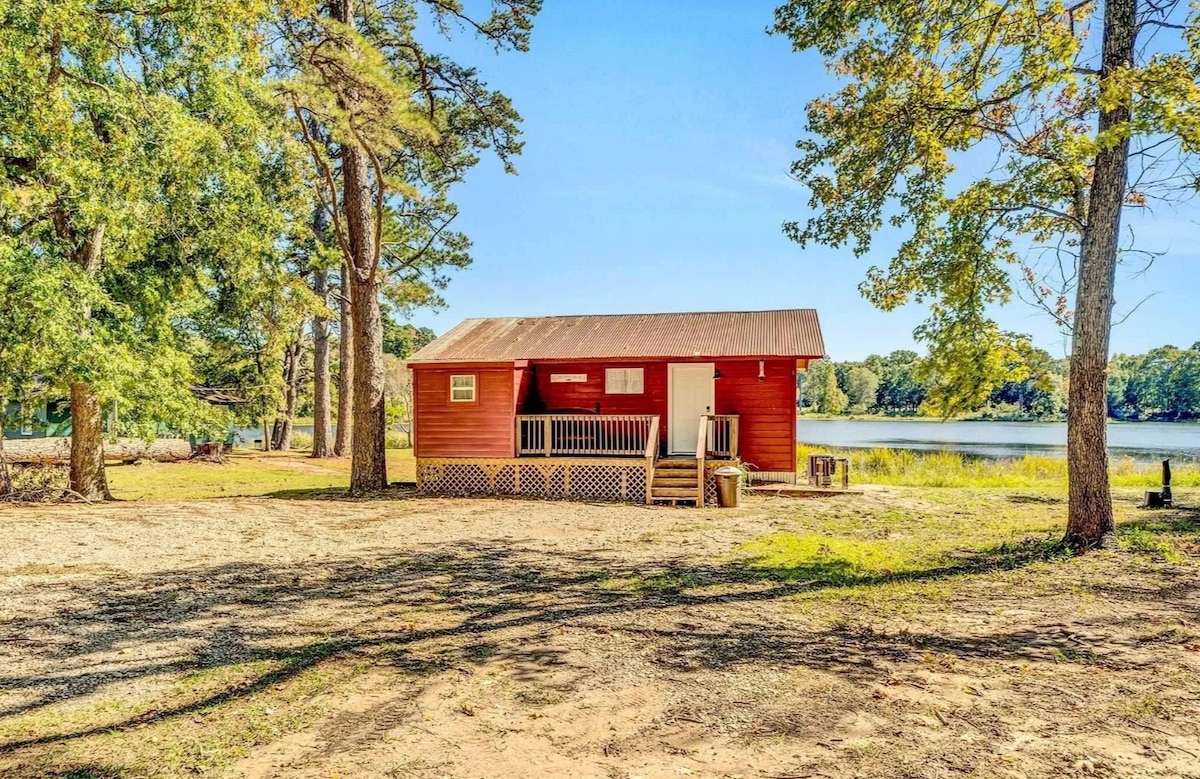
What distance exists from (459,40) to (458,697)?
1390 centimetres

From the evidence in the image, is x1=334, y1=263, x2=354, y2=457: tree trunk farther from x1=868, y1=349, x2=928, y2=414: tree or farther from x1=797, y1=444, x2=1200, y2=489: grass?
x1=868, y1=349, x2=928, y2=414: tree

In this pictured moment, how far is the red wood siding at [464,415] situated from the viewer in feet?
46.4

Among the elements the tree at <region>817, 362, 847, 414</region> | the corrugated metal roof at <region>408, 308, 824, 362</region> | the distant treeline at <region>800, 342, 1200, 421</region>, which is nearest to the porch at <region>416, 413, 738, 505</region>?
the corrugated metal roof at <region>408, 308, 824, 362</region>

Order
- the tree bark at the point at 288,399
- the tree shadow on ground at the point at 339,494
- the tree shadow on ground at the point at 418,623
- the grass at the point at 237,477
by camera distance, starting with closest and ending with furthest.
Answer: the tree shadow on ground at the point at 418,623, the tree shadow on ground at the point at 339,494, the grass at the point at 237,477, the tree bark at the point at 288,399

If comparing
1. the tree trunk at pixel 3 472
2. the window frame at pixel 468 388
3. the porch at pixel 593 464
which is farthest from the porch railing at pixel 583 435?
the tree trunk at pixel 3 472

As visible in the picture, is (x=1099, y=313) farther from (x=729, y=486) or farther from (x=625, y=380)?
(x=625, y=380)

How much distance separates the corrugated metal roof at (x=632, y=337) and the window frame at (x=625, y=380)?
563mm

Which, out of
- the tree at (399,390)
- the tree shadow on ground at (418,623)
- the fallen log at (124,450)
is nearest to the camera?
the tree shadow on ground at (418,623)

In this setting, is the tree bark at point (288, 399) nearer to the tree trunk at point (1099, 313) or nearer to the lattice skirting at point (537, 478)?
the lattice skirting at point (537, 478)

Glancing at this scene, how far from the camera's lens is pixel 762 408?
14.3 m

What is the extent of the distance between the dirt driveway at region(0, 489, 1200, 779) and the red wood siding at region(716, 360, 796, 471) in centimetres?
547

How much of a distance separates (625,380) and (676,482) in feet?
9.36

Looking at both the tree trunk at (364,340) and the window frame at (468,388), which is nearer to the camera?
the tree trunk at (364,340)

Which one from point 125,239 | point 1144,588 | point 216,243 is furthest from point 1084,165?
point 125,239
